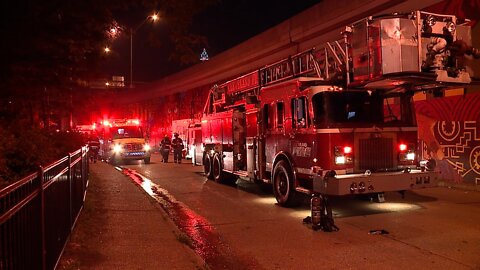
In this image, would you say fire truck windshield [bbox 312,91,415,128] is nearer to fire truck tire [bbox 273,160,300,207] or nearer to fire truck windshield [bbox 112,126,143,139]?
fire truck tire [bbox 273,160,300,207]

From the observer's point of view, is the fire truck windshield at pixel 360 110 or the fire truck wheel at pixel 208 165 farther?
the fire truck wheel at pixel 208 165

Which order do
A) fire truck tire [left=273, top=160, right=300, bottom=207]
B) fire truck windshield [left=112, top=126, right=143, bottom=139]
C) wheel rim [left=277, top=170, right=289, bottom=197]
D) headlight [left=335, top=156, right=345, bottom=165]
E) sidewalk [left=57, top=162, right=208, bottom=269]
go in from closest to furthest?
sidewalk [left=57, top=162, right=208, bottom=269] < headlight [left=335, top=156, right=345, bottom=165] < fire truck tire [left=273, top=160, right=300, bottom=207] < wheel rim [left=277, top=170, right=289, bottom=197] < fire truck windshield [left=112, top=126, right=143, bottom=139]

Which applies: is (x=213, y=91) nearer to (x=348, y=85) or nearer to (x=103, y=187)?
(x=103, y=187)

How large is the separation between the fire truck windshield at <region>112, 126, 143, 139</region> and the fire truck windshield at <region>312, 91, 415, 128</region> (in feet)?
58.1

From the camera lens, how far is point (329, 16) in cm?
1830

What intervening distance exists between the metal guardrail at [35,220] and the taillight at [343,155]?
16.4ft

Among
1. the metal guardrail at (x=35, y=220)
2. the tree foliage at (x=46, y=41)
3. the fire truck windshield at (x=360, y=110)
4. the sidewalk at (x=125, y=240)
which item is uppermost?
the tree foliage at (x=46, y=41)

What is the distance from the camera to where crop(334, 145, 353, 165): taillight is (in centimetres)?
902

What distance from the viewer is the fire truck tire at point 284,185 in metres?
10.1

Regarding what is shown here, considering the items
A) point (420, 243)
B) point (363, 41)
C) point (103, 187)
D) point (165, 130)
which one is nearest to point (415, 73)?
point (363, 41)

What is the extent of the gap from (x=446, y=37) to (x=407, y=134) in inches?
86.0

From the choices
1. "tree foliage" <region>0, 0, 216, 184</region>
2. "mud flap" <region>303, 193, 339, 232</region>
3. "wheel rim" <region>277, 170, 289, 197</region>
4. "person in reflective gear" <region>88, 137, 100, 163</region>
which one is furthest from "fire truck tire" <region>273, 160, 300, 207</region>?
"person in reflective gear" <region>88, 137, 100, 163</region>

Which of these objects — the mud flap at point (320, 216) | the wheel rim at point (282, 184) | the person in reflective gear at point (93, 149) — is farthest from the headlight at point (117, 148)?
the mud flap at point (320, 216)

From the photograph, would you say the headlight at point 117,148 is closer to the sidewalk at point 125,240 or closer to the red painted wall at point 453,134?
the sidewalk at point 125,240
